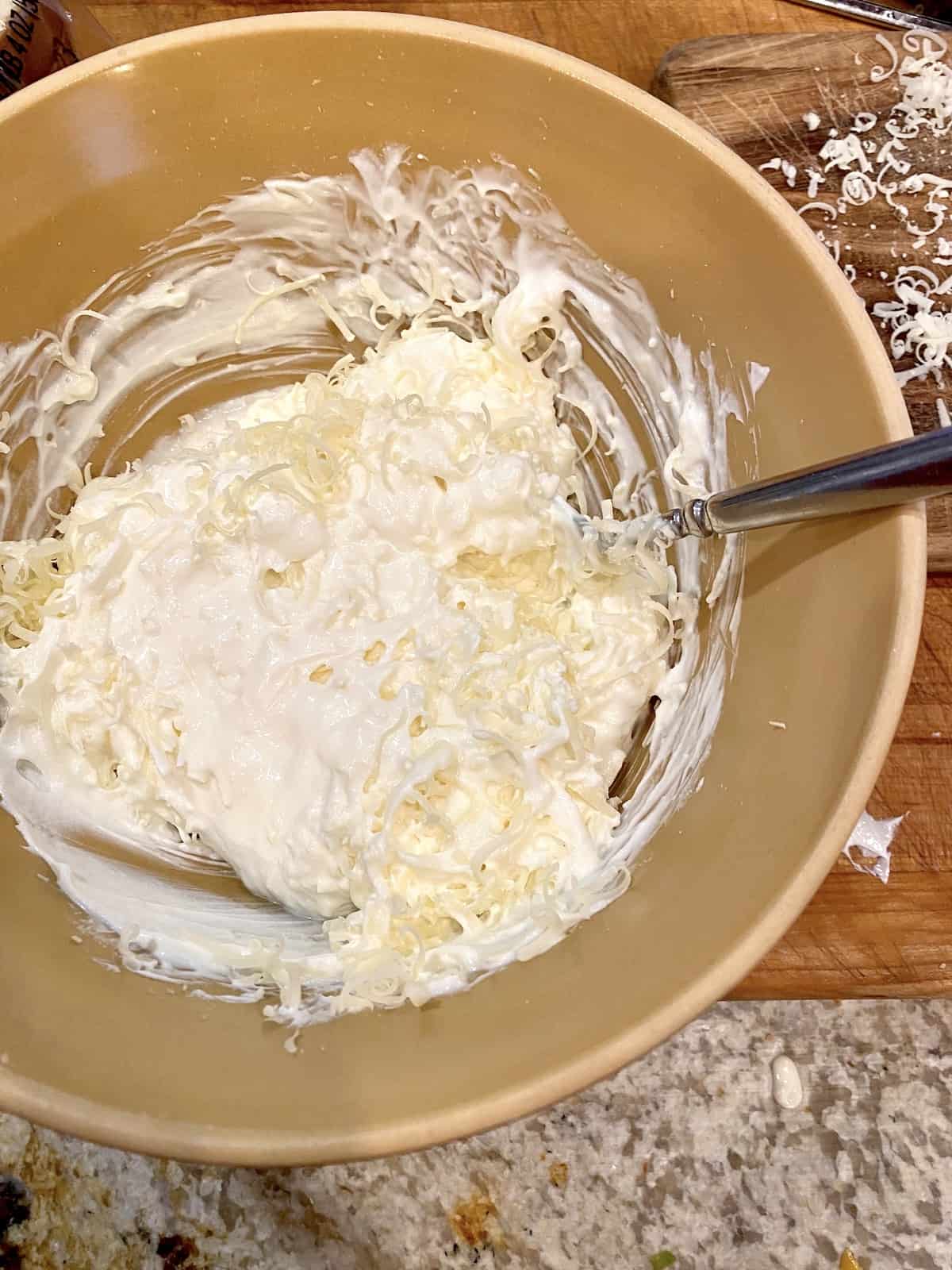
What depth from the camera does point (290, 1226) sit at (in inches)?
38.5

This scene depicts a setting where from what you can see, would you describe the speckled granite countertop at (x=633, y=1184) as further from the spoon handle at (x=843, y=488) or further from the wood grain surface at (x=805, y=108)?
the wood grain surface at (x=805, y=108)

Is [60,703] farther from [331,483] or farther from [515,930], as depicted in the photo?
[515,930]

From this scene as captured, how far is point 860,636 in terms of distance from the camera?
2.25 feet

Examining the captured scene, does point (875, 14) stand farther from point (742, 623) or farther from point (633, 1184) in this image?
point (633, 1184)

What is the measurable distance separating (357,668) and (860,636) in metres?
0.44

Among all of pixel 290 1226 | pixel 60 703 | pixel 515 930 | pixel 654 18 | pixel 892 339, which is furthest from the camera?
pixel 654 18

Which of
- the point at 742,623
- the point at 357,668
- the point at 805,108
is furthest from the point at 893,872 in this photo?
the point at 805,108

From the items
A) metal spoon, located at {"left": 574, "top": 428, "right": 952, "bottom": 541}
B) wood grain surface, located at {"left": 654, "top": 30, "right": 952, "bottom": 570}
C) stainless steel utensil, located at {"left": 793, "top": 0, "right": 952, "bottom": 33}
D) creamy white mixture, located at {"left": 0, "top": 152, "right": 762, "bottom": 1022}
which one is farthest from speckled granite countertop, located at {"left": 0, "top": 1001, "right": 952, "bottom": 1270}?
stainless steel utensil, located at {"left": 793, "top": 0, "right": 952, "bottom": 33}

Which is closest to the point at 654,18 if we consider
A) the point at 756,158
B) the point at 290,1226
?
the point at 756,158

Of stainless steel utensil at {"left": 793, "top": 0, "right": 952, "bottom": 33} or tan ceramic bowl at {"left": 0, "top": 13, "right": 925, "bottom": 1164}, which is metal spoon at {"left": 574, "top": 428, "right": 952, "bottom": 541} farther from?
stainless steel utensil at {"left": 793, "top": 0, "right": 952, "bottom": 33}

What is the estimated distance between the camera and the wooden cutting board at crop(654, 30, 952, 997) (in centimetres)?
89

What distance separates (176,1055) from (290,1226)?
0.45 m

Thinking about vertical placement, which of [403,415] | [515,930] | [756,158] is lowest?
[515,930]

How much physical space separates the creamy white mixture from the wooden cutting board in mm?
259
